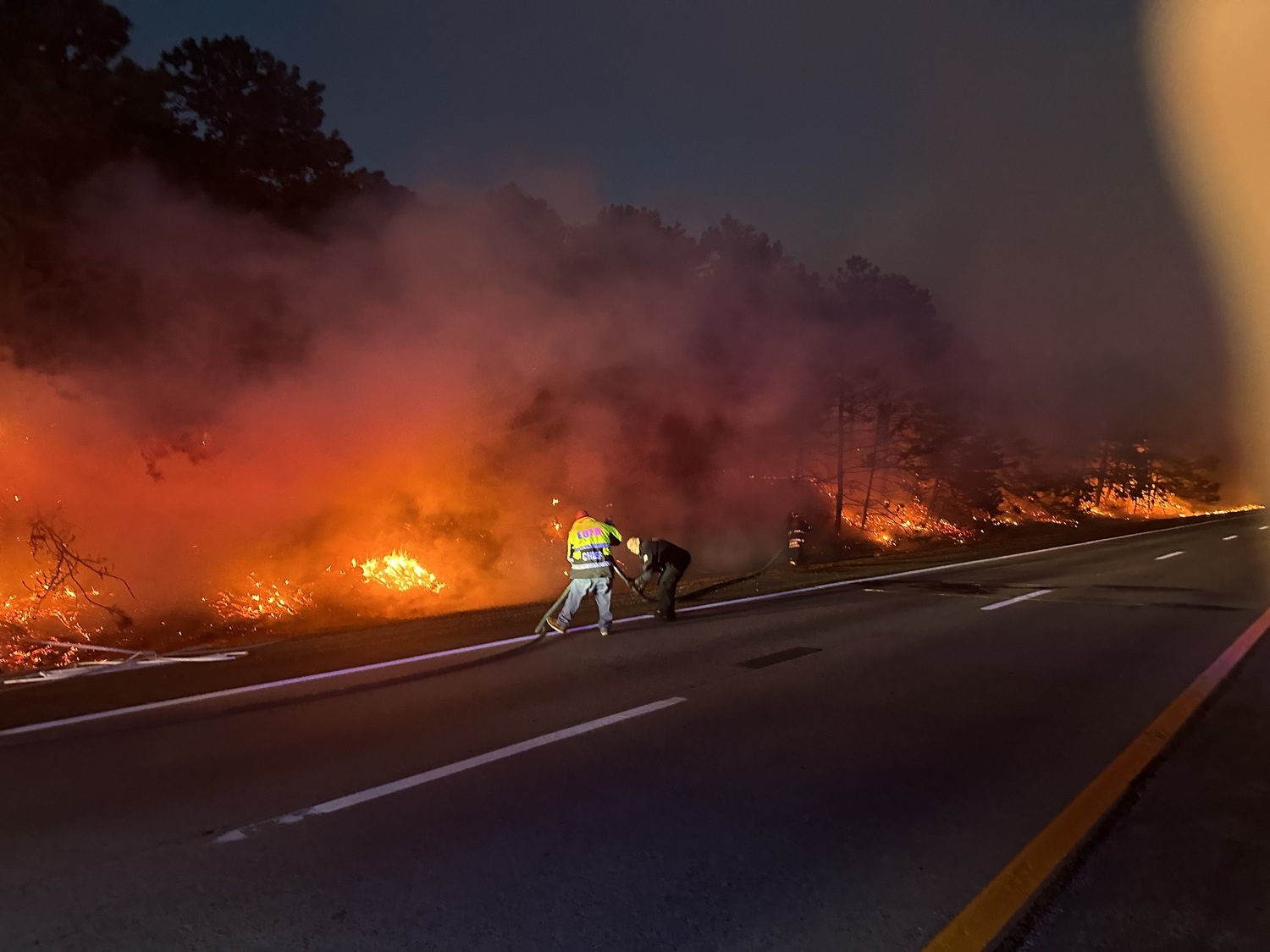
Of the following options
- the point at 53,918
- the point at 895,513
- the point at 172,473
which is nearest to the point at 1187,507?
the point at 895,513

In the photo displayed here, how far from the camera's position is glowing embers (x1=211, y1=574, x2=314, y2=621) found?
11898 mm

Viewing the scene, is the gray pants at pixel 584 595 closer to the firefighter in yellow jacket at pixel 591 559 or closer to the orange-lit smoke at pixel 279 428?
the firefighter in yellow jacket at pixel 591 559

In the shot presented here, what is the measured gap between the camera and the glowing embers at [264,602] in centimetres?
1190

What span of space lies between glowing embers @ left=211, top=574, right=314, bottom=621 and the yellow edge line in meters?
10.6

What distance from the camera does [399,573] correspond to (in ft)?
45.5

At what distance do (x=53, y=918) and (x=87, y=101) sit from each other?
41.6 ft

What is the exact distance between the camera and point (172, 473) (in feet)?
40.8

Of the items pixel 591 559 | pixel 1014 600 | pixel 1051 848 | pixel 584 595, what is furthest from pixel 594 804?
pixel 1014 600

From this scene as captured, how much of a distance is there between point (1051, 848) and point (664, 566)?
5.80 metres

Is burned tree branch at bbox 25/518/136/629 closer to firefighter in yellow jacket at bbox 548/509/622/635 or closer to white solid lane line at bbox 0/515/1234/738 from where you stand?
white solid lane line at bbox 0/515/1234/738

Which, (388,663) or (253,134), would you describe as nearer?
(388,663)

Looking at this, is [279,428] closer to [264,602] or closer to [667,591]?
[264,602]

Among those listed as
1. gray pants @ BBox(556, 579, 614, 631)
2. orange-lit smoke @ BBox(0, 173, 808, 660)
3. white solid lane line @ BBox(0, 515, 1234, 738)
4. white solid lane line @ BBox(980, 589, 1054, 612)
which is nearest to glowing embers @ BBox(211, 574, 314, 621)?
orange-lit smoke @ BBox(0, 173, 808, 660)

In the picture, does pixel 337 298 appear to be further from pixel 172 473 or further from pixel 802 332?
pixel 802 332
